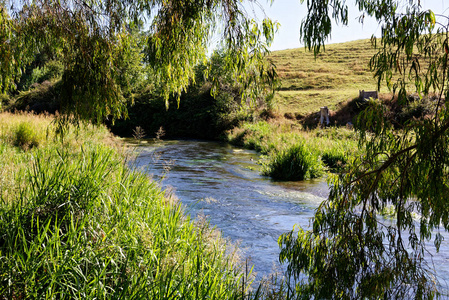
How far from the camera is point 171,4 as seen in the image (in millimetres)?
5078

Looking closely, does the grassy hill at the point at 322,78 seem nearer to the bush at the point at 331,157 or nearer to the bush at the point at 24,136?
the bush at the point at 331,157

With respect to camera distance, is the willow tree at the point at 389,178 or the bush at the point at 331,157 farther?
the bush at the point at 331,157

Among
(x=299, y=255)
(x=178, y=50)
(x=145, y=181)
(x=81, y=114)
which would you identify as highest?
(x=178, y=50)

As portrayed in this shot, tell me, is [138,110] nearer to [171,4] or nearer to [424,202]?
[171,4]

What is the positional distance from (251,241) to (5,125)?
10.1m

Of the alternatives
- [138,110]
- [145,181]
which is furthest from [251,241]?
[138,110]

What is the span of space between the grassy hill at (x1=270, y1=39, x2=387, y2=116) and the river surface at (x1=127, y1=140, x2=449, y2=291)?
12.9 meters

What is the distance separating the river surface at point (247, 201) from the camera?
5.92m

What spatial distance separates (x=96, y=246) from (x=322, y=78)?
39.7m

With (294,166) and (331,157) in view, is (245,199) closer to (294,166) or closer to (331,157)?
(294,166)

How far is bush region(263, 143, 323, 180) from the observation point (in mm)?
12484

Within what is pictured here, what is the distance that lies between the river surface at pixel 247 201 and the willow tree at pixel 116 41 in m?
1.25

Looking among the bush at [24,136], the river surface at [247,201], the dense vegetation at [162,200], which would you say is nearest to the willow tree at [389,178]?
the dense vegetation at [162,200]

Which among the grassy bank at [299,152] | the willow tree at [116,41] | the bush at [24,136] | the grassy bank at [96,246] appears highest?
the willow tree at [116,41]
